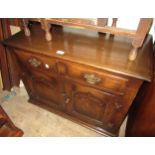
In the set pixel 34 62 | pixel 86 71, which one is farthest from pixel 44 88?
pixel 86 71

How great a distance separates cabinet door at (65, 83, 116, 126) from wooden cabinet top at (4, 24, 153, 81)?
0.82ft

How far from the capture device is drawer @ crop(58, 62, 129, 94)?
904 millimetres

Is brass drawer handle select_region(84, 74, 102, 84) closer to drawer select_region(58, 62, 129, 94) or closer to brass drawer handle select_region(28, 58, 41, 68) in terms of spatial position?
drawer select_region(58, 62, 129, 94)

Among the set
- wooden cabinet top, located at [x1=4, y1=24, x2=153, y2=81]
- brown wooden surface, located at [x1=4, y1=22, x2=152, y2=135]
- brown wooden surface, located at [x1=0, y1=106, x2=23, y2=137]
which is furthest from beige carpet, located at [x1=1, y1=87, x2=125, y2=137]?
wooden cabinet top, located at [x1=4, y1=24, x2=153, y2=81]

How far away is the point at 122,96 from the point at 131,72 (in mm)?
226

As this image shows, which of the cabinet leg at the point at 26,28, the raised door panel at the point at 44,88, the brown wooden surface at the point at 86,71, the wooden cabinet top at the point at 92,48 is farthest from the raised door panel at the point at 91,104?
the cabinet leg at the point at 26,28

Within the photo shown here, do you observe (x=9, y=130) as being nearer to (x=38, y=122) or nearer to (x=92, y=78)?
(x=38, y=122)

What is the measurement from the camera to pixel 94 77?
96cm

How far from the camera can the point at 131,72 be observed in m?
0.82

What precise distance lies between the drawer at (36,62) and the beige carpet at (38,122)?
0.64 metres

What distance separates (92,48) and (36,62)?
0.46 metres
